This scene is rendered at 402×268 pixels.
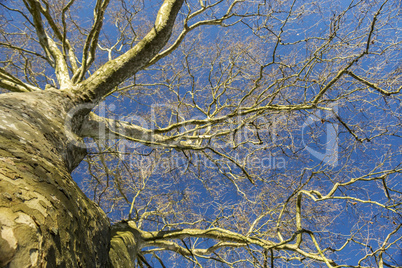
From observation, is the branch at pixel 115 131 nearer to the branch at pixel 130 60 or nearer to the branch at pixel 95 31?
the branch at pixel 130 60

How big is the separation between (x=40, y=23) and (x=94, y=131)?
1890mm

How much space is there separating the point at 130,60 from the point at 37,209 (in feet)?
7.06

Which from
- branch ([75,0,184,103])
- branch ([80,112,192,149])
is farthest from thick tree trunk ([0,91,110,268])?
branch ([80,112,192,149])

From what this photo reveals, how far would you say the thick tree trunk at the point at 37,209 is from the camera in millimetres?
572

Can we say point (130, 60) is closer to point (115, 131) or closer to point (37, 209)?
point (115, 131)

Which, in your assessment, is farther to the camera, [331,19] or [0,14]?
[0,14]

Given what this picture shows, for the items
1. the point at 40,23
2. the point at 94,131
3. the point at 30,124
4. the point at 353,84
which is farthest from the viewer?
the point at 40,23

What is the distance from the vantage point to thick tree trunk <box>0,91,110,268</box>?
0.57 m

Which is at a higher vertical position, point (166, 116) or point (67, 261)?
point (166, 116)

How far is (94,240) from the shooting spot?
1.02 m

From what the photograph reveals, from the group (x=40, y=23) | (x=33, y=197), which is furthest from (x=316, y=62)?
(x=40, y=23)

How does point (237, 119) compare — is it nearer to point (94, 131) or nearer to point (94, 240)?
point (94, 131)

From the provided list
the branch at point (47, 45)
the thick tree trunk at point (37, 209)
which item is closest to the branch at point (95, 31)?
the branch at point (47, 45)

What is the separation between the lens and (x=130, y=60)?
2.53 m
